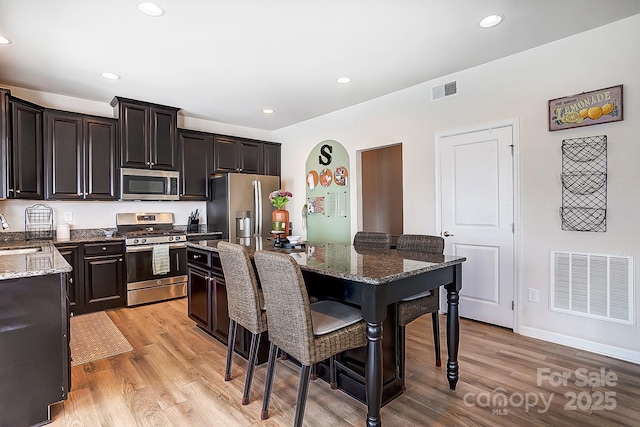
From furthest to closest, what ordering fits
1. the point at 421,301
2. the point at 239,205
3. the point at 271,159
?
the point at 271,159, the point at 239,205, the point at 421,301

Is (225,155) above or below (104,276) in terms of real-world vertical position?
above

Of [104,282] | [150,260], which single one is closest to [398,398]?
[150,260]

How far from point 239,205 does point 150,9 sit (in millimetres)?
2878

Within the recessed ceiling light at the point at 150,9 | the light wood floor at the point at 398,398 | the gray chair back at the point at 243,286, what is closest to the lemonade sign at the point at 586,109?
the light wood floor at the point at 398,398

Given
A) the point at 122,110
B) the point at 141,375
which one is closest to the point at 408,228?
the point at 141,375

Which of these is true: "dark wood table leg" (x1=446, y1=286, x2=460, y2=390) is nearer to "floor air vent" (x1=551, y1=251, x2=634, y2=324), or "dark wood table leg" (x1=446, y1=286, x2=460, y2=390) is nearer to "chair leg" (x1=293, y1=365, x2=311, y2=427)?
"chair leg" (x1=293, y1=365, x2=311, y2=427)

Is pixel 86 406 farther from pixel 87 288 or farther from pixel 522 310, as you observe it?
pixel 522 310

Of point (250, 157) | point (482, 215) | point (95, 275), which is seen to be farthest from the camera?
point (250, 157)

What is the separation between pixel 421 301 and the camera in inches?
88.3

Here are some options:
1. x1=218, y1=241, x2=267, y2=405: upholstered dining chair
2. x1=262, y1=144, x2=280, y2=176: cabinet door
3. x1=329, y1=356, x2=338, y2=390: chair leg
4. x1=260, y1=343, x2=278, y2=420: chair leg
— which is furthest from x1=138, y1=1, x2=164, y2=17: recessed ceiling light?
x1=262, y1=144, x2=280, y2=176: cabinet door

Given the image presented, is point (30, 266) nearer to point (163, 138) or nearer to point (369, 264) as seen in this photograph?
point (369, 264)

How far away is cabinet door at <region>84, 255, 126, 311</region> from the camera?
12.9 ft

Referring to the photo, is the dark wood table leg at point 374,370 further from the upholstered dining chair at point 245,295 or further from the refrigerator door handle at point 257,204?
the refrigerator door handle at point 257,204

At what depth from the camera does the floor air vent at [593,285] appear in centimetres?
260
